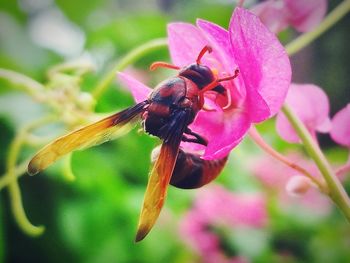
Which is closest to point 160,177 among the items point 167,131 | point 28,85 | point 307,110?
point 167,131

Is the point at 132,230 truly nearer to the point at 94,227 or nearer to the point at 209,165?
the point at 94,227

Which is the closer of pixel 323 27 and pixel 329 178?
pixel 329 178

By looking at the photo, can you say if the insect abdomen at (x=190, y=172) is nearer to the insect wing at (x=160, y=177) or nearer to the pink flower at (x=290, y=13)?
the insect wing at (x=160, y=177)

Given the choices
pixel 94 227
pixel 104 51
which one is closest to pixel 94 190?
pixel 94 227

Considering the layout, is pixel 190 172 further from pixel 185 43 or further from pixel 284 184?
pixel 284 184

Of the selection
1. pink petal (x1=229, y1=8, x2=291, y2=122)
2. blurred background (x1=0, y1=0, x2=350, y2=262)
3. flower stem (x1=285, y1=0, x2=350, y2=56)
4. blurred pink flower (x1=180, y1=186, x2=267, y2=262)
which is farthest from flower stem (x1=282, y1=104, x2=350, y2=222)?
blurred pink flower (x1=180, y1=186, x2=267, y2=262)

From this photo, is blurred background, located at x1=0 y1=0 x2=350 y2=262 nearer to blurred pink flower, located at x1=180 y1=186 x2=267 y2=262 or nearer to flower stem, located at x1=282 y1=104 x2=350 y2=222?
blurred pink flower, located at x1=180 y1=186 x2=267 y2=262
